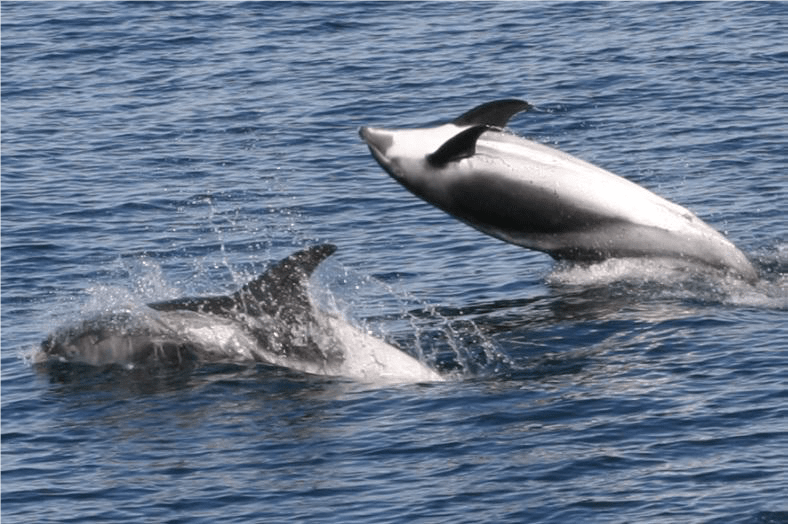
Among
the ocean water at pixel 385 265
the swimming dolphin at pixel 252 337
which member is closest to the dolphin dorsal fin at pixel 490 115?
the ocean water at pixel 385 265

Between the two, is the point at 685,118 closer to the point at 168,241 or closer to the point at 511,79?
the point at 511,79

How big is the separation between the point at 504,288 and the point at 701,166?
278 inches

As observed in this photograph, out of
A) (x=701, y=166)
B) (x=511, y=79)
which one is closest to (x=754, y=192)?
(x=701, y=166)

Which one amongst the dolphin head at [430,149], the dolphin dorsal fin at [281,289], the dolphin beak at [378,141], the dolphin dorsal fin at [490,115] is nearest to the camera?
the dolphin dorsal fin at [281,289]

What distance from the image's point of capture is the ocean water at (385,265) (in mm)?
20078

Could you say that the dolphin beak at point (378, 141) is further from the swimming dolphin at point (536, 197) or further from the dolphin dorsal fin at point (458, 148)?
the dolphin dorsal fin at point (458, 148)

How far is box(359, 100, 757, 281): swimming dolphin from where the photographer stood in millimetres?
26203

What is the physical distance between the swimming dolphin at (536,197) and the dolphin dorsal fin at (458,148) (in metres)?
0.02

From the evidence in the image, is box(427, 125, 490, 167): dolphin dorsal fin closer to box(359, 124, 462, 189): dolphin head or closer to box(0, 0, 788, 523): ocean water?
box(359, 124, 462, 189): dolphin head

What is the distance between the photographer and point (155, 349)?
2394cm

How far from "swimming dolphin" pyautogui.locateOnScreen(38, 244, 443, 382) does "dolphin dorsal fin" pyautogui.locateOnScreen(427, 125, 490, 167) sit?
3190mm

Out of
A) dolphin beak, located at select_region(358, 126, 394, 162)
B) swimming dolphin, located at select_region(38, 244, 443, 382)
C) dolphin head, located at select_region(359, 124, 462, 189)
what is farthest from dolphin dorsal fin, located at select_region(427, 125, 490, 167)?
swimming dolphin, located at select_region(38, 244, 443, 382)

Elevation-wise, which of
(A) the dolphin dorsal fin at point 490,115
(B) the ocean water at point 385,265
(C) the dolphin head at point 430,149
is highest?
(A) the dolphin dorsal fin at point 490,115

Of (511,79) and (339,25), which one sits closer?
(511,79)
